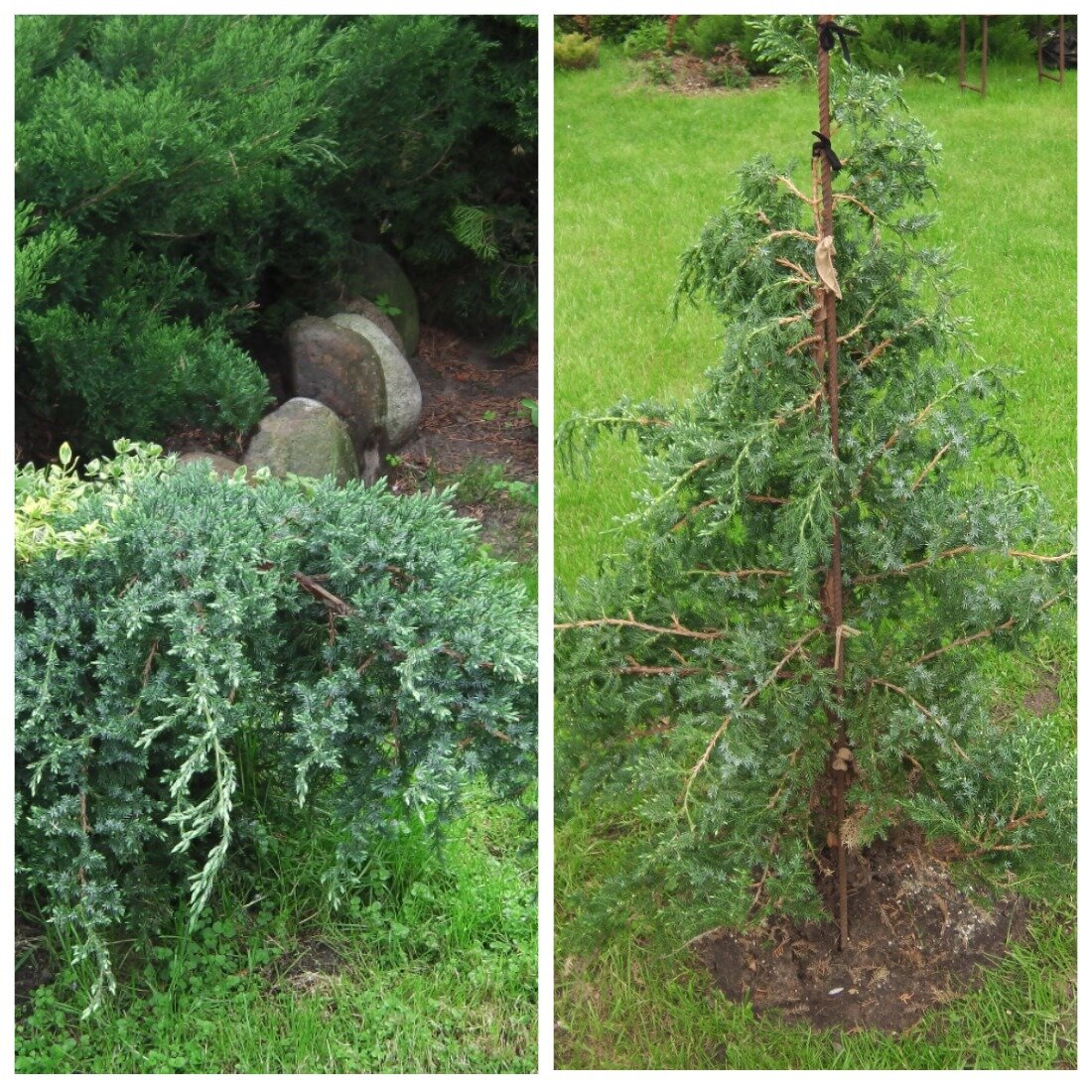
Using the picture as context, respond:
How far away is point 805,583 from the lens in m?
1.81

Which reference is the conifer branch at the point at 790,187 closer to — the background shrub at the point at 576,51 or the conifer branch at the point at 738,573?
the conifer branch at the point at 738,573

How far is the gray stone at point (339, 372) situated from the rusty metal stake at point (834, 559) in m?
3.03

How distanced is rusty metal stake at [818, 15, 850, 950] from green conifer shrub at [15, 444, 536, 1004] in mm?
574

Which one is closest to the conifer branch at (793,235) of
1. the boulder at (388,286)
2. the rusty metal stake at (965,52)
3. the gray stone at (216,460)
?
the gray stone at (216,460)

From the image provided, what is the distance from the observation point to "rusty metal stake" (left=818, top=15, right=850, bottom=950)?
1.75m

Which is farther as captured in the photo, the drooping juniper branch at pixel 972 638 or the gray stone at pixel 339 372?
the gray stone at pixel 339 372

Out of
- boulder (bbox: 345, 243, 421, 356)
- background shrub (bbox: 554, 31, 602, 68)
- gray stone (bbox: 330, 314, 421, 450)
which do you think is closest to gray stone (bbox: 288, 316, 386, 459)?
gray stone (bbox: 330, 314, 421, 450)

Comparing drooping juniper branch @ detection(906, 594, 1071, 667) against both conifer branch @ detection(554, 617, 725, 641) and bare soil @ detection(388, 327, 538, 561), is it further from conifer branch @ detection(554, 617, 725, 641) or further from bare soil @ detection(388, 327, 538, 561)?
bare soil @ detection(388, 327, 538, 561)

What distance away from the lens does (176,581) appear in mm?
2133

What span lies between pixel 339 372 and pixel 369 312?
64cm

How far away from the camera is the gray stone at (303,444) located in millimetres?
4328

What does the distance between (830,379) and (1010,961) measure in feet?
4.62

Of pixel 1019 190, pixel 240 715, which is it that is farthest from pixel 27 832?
pixel 1019 190

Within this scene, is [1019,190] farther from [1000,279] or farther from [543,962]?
[543,962]
